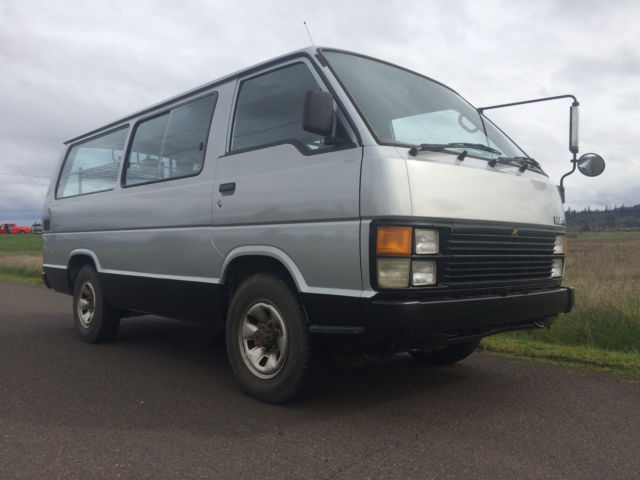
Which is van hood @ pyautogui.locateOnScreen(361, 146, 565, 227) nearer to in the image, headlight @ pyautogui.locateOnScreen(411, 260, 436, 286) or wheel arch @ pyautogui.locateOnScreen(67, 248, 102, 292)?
headlight @ pyautogui.locateOnScreen(411, 260, 436, 286)

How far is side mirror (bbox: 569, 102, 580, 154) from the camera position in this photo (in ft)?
14.3

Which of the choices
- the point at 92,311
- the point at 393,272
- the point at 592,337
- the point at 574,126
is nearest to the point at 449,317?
the point at 393,272

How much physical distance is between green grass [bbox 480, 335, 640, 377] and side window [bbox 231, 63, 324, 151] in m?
2.86

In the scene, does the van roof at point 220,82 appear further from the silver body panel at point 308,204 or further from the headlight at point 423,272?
the headlight at point 423,272

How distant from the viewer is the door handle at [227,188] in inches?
157

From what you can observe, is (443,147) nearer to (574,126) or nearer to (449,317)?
(449,317)

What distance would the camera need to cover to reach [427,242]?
3.17 m

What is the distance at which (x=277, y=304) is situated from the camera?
11.8ft

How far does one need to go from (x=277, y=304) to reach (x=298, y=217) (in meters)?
0.57

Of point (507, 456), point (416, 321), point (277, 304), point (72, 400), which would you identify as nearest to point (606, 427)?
point (507, 456)

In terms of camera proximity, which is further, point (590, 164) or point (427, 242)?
point (590, 164)

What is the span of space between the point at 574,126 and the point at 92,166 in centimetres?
475

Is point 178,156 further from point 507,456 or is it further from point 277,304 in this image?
point 507,456

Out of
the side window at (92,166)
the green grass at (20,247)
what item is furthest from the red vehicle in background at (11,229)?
the side window at (92,166)
